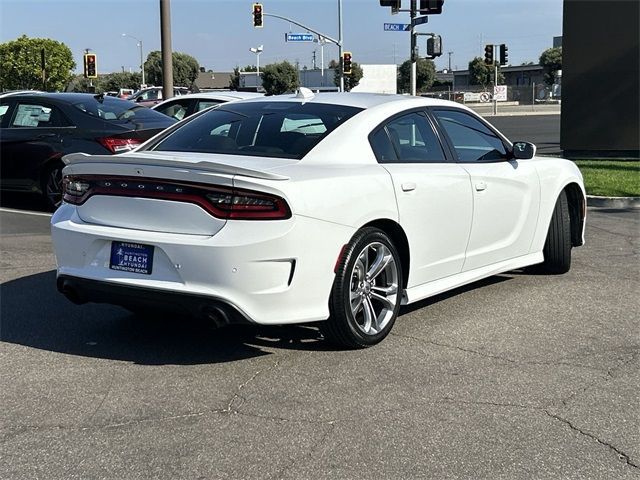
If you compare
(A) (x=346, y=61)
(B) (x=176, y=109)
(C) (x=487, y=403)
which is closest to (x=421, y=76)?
(A) (x=346, y=61)

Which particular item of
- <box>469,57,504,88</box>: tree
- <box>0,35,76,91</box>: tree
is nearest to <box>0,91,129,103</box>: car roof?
<box>0,35,76,91</box>: tree

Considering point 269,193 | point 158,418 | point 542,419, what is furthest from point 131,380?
point 542,419

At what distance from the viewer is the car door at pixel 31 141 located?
1047 centimetres

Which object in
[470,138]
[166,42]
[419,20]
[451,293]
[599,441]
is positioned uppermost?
[419,20]

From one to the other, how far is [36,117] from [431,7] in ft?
31.0

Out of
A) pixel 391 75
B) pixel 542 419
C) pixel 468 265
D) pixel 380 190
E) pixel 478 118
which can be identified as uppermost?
pixel 391 75

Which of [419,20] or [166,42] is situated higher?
[419,20]

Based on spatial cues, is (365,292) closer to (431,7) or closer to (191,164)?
(191,164)

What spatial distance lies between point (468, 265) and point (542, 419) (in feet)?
6.84

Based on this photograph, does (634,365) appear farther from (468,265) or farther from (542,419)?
(468,265)

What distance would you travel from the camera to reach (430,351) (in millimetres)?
4949

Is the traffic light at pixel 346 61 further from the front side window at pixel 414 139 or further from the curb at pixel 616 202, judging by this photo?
the front side window at pixel 414 139

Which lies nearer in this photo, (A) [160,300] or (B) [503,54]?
(A) [160,300]

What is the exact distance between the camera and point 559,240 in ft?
22.7
